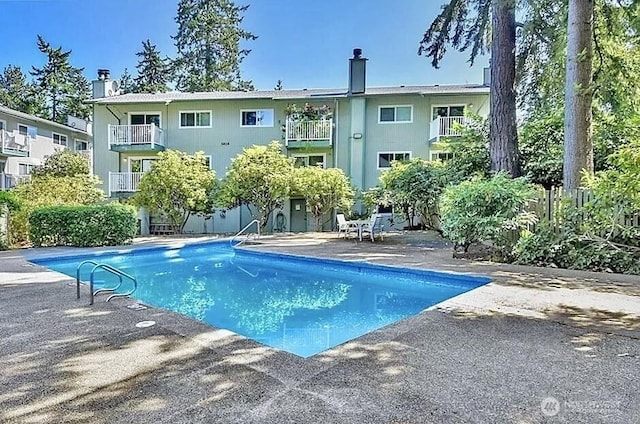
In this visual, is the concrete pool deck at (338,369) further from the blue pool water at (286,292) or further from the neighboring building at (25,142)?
the neighboring building at (25,142)

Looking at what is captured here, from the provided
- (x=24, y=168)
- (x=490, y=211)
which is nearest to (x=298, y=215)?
(x=490, y=211)

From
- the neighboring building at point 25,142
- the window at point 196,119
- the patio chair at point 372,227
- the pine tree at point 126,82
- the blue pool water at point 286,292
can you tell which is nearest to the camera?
the blue pool water at point 286,292

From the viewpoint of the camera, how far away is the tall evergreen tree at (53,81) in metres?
35.0

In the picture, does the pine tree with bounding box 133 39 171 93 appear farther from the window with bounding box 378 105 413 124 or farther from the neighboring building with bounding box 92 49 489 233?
the window with bounding box 378 105 413 124

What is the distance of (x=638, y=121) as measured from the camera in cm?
622

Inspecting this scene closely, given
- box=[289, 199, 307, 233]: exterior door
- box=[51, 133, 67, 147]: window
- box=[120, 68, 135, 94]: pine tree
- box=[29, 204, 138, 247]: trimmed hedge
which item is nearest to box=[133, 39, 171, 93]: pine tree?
box=[120, 68, 135, 94]: pine tree

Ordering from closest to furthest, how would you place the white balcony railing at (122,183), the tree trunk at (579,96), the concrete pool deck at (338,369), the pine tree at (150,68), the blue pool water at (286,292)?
the concrete pool deck at (338,369), the blue pool water at (286,292), the tree trunk at (579,96), the white balcony railing at (122,183), the pine tree at (150,68)

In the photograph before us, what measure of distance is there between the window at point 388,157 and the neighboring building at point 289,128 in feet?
0.16

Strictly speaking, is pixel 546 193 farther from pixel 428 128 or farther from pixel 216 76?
pixel 216 76

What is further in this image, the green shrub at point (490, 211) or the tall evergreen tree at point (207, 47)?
the tall evergreen tree at point (207, 47)

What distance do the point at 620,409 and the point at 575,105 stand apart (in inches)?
334

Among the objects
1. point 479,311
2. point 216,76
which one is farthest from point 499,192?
point 216,76

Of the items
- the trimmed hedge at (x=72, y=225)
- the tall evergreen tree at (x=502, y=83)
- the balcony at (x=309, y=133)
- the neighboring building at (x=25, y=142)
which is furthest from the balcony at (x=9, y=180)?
the tall evergreen tree at (x=502, y=83)

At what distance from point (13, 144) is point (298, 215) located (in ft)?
49.7
